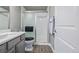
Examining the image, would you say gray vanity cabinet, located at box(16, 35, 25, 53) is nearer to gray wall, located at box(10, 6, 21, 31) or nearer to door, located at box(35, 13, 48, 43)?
gray wall, located at box(10, 6, 21, 31)

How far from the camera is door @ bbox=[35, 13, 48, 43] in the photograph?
4.94 metres

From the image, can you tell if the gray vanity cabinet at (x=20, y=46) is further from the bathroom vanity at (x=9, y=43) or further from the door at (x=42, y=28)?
the door at (x=42, y=28)

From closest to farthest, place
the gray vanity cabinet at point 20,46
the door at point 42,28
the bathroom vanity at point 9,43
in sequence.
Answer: the bathroom vanity at point 9,43
the gray vanity cabinet at point 20,46
the door at point 42,28

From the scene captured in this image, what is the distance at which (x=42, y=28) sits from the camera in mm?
4977

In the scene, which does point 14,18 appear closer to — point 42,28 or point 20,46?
point 20,46

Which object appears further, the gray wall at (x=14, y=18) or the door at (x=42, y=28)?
the door at (x=42, y=28)

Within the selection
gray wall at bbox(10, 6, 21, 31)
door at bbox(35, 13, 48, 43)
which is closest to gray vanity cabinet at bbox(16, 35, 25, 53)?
gray wall at bbox(10, 6, 21, 31)

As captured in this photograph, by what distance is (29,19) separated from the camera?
15.9 ft

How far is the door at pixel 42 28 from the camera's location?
4.94 metres

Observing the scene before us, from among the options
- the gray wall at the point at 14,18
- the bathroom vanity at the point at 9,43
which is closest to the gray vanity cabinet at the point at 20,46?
the bathroom vanity at the point at 9,43

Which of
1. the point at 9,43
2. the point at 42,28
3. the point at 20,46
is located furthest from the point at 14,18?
the point at 9,43
